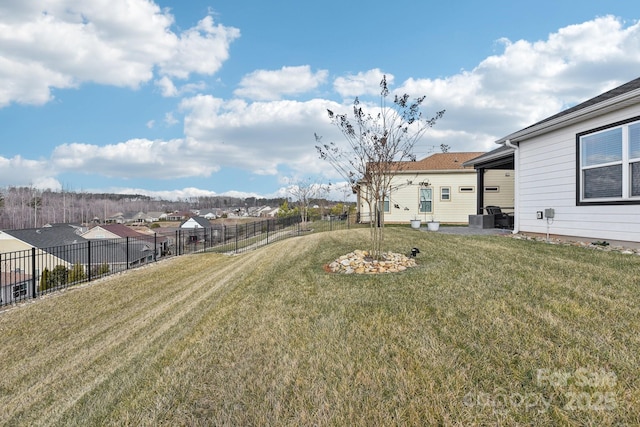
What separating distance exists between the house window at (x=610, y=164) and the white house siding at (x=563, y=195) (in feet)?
0.51

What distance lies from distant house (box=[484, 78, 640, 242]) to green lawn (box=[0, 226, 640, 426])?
1804mm

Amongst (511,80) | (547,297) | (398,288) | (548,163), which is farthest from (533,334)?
(511,80)

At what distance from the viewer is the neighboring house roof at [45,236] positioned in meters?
24.1

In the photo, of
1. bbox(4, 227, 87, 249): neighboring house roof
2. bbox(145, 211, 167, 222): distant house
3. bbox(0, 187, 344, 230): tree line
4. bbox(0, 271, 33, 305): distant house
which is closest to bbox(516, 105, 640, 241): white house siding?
bbox(0, 271, 33, 305): distant house

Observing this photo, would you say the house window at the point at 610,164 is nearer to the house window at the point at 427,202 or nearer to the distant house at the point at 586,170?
the distant house at the point at 586,170

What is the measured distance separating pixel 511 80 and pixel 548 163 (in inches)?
185

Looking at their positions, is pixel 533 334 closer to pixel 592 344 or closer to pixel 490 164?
pixel 592 344

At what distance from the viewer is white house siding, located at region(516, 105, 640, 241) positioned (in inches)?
242

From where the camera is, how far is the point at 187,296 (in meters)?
5.89

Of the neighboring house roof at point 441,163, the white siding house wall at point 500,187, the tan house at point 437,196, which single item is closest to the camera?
the white siding house wall at point 500,187


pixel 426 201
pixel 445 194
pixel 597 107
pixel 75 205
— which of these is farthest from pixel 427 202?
pixel 75 205

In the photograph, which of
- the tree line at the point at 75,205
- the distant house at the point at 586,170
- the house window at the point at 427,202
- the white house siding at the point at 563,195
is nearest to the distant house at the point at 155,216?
the tree line at the point at 75,205

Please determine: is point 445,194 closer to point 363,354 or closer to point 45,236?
point 363,354

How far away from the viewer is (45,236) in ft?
85.6
